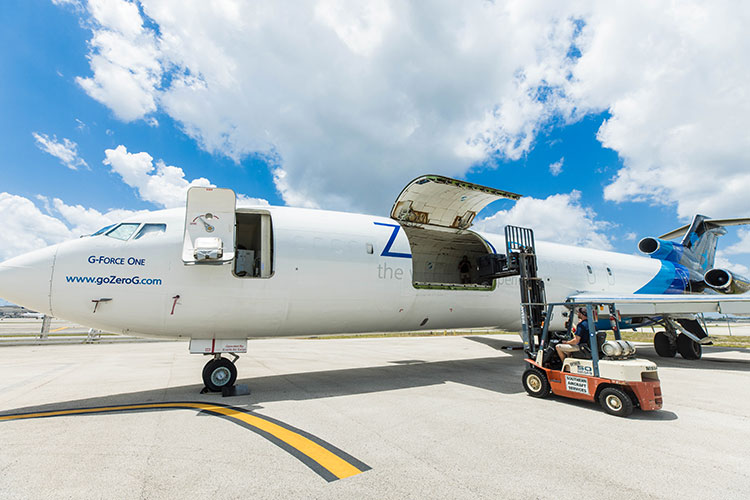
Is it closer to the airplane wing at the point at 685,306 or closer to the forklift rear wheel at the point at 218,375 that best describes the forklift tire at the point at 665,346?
the airplane wing at the point at 685,306

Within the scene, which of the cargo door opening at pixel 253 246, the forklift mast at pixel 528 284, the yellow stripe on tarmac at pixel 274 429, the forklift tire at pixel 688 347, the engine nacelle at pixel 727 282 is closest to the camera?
the yellow stripe on tarmac at pixel 274 429

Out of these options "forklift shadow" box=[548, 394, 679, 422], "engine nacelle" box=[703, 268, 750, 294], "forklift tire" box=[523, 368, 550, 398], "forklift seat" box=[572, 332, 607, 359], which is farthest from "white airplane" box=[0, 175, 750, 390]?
"engine nacelle" box=[703, 268, 750, 294]

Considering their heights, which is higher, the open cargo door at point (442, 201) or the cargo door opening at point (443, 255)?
the open cargo door at point (442, 201)

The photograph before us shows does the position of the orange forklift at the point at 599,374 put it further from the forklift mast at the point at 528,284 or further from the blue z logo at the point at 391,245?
the blue z logo at the point at 391,245

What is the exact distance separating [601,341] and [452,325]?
162 inches

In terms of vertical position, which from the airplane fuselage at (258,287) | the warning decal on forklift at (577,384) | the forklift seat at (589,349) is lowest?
the warning decal on forklift at (577,384)

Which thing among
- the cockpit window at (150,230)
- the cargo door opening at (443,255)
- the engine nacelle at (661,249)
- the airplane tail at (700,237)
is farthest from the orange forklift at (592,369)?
the airplane tail at (700,237)

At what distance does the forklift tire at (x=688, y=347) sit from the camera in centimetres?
1379

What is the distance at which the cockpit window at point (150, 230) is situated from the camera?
7.09 meters

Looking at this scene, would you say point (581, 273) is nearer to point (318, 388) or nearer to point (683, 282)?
point (683, 282)

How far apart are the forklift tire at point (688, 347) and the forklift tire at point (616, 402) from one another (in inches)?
444

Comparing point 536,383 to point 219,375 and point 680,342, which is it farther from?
point 680,342

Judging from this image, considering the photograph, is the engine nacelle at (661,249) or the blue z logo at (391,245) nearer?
the blue z logo at (391,245)

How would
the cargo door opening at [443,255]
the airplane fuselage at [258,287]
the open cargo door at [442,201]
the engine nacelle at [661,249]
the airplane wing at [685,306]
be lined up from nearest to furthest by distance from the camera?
the airplane fuselage at [258,287] → the open cargo door at [442,201] → the airplane wing at [685,306] → the cargo door opening at [443,255] → the engine nacelle at [661,249]
